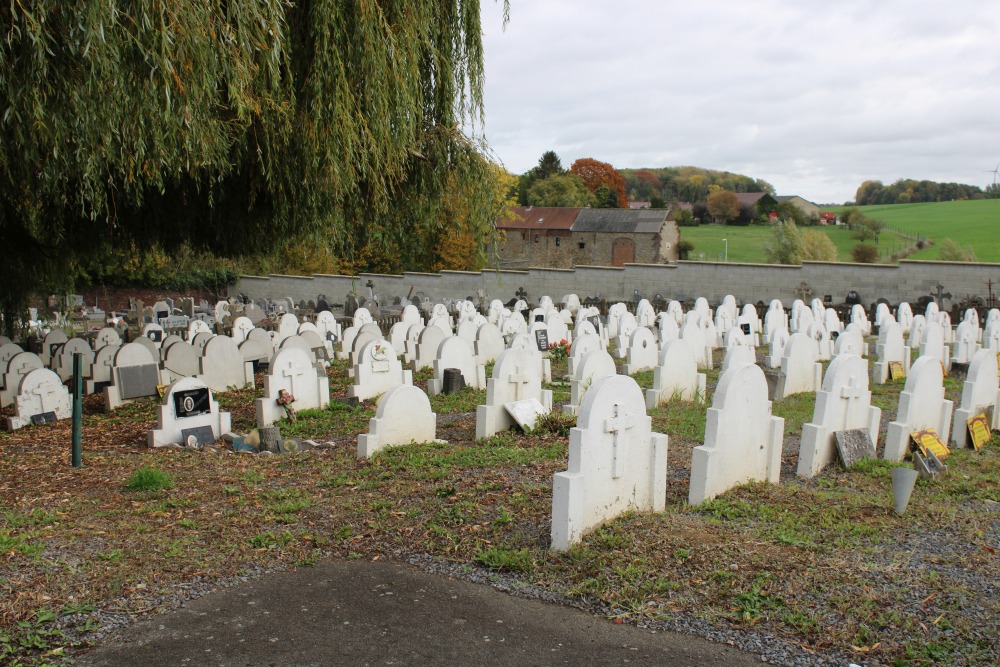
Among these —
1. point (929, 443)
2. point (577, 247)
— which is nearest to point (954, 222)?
point (577, 247)

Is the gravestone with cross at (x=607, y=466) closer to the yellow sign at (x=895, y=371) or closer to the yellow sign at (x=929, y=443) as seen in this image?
the yellow sign at (x=929, y=443)

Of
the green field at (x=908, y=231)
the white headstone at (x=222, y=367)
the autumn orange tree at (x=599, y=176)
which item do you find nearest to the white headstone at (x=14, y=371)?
the white headstone at (x=222, y=367)

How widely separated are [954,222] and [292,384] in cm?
7687

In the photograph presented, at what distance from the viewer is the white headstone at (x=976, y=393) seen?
8.38 m

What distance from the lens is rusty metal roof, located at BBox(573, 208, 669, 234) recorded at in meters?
51.6

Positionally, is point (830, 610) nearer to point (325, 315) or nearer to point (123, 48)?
point (123, 48)

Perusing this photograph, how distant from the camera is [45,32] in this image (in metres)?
5.56

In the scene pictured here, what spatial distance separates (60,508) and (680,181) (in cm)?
10481

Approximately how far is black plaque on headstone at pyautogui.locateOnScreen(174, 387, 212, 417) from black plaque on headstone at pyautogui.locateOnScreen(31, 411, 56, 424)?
2442 mm

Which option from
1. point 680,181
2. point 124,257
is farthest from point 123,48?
point 680,181

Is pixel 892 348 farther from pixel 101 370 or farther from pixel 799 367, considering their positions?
pixel 101 370

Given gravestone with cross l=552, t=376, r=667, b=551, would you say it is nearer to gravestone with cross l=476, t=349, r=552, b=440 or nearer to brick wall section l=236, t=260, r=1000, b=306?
gravestone with cross l=476, t=349, r=552, b=440

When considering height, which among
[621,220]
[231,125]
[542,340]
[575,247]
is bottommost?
[542,340]

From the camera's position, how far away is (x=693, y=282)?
27.2 m
